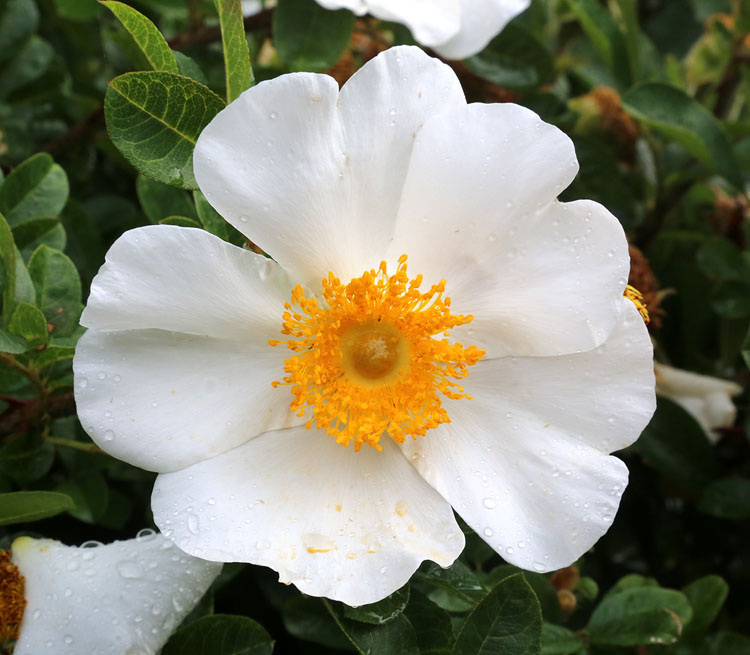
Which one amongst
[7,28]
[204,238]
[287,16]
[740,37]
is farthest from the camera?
[740,37]

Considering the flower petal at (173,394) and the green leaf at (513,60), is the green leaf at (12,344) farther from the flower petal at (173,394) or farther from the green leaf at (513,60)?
the green leaf at (513,60)

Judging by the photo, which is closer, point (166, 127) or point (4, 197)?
point (166, 127)

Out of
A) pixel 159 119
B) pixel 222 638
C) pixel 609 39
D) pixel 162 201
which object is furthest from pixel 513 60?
pixel 222 638

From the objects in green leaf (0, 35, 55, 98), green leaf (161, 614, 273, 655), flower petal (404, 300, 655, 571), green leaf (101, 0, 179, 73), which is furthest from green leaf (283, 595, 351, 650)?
green leaf (0, 35, 55, 98)

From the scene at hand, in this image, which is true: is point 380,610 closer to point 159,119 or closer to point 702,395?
point 159,119

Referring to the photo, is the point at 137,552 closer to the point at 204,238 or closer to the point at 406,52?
the point at 204,238

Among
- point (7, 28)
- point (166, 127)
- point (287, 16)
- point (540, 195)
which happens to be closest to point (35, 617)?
point (166, 127)
